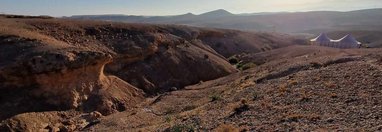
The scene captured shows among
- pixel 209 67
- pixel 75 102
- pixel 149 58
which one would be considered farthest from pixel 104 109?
pixel 209 67

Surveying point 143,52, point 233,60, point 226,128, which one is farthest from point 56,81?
point 233,60

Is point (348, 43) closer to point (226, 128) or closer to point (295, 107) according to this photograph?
point (295, 107)

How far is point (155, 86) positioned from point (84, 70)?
8369 millimetres

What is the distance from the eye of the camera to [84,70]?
2820cm

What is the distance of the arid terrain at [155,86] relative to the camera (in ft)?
53.5

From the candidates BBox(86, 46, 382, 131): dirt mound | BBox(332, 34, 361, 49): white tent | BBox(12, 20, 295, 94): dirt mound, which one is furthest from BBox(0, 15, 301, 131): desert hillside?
BBox(332, 34, 361, 49): white tent

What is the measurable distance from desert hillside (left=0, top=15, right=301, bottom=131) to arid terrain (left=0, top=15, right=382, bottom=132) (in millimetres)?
60

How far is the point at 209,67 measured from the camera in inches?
1656

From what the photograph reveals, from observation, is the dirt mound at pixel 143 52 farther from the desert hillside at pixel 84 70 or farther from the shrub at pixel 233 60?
the shrub at pixel 233 60

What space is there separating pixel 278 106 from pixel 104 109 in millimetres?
12614

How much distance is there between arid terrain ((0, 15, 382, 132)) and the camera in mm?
16312

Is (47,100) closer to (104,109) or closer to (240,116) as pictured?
(104,109)

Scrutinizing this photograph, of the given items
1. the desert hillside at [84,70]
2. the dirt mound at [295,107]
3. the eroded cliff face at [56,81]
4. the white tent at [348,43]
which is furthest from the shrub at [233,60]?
the dirt mound at [295,107]

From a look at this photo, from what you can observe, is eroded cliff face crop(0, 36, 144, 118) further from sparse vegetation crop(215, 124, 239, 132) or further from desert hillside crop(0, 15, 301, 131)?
sparse vegetation crop(215, 124, 239, 132)
